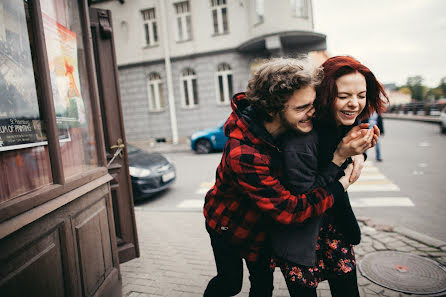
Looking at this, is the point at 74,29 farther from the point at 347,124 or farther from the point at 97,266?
the point at 347,124

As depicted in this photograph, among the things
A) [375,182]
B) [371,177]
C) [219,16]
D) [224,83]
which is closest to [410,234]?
[375,182]

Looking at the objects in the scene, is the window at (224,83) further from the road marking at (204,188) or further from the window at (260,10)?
the road marking at (204,188)

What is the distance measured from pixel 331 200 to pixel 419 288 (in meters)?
1.86

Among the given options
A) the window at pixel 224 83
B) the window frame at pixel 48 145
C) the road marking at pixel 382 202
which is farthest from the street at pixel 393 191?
the window at pixel 224 83

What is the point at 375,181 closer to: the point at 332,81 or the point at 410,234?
the point at 410,234

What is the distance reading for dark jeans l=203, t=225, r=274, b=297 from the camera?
1.81m

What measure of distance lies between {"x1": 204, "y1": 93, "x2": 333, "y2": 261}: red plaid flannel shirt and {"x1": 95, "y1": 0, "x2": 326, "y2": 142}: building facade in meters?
13.6

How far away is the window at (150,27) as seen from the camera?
16.2 meters

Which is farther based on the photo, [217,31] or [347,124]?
[217,31]

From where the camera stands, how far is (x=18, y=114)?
67.9 inches

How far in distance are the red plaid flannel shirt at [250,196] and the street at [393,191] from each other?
10.2ft

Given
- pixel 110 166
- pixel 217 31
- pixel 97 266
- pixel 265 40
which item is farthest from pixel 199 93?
pixel 97 266

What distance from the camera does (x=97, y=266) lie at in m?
2.28

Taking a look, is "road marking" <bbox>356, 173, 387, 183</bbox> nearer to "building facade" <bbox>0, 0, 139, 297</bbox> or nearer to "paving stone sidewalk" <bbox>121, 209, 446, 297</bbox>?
"paving stone sidewalk" <bbox>121, 209, 446, 297</bbox>
